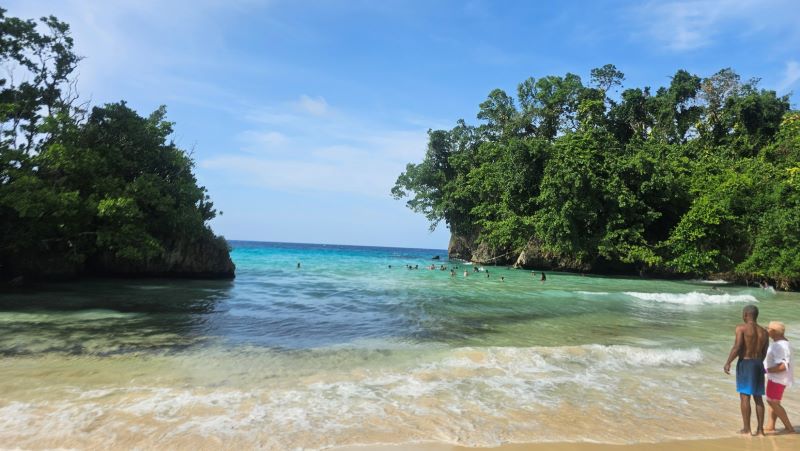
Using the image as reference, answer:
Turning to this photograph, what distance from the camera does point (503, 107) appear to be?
48.0m

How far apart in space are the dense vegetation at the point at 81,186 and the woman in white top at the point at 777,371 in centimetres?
1926

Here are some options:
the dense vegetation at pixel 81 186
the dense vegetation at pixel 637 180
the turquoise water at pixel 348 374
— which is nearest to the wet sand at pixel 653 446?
the turquoise water at pixel 348 374

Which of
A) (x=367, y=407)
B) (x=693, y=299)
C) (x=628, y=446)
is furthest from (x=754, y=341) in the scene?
(x=693, y=299)

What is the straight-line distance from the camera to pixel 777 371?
5.47 meters

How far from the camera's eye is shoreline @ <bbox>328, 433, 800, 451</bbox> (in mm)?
4906

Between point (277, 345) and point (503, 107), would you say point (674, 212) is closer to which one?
point (503, 107)

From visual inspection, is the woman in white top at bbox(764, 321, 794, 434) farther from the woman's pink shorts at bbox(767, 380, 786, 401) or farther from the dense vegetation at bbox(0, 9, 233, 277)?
the dense vegetation at bbox(0, 9, 233, 277)

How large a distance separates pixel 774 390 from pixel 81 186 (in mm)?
22161

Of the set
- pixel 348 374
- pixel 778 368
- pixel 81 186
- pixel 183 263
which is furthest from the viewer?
pixel 183 263

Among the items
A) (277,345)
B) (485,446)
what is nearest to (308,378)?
(277,345)

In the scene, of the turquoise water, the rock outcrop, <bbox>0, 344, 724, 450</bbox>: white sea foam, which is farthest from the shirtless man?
the rock outcrop

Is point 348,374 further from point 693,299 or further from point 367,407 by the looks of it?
point 693,299

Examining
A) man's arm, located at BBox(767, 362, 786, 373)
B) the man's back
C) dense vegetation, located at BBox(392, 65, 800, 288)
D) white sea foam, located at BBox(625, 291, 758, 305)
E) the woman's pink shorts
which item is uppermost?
dense vegetation, located at BBox(392, 65, 800, 288)

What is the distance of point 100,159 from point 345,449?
18.9m
